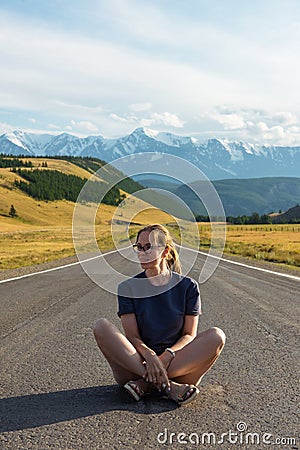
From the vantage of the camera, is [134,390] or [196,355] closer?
[134,390]

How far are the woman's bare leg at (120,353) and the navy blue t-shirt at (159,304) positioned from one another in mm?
200

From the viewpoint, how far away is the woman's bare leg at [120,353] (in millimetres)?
4941

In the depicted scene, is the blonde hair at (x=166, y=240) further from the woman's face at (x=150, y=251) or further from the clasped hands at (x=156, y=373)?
the clasped hands at (x=156, y=373)

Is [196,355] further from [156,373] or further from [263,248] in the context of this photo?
[263,248]

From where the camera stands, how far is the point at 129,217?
5.55 m

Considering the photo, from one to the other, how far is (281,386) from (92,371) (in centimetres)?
191

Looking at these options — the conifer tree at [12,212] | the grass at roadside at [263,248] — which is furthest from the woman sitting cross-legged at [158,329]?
the conifer tree at [12,212]

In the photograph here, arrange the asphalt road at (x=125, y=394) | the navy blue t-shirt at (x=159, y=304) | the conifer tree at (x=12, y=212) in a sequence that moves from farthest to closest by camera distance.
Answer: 1. the conifer tree at (x=12, y=212)
2. the navy blue t-shirt at (x=159, y=304)
3. the asphalt road at (x=125, y=394)

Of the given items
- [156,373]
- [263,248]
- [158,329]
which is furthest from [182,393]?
[263,248]

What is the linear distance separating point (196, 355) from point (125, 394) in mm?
740

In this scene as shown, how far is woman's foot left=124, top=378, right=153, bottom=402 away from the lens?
481cm

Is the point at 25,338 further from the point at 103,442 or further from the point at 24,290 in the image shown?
the point at 24,290

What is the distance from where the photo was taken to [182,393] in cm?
472

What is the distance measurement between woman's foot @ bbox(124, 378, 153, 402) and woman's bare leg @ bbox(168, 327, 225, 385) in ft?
0.74
